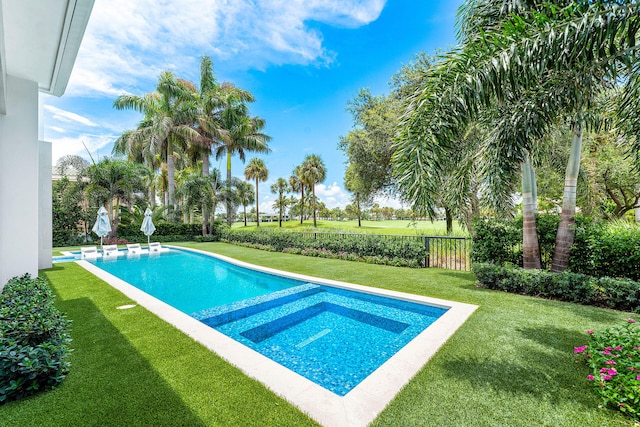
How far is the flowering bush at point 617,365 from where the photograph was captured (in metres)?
2.40

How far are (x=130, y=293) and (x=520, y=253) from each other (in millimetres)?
10185

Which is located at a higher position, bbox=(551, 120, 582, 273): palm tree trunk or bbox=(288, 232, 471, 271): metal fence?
bbox=(551, 120, 582, 273): palm tree trunk

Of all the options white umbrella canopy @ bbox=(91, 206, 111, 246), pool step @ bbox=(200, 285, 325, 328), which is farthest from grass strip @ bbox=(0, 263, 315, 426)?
white umbrella canopy @ bbox=(91, 206, 111, 246)

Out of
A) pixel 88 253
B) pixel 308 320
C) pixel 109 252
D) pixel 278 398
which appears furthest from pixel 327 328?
pixel 109 252

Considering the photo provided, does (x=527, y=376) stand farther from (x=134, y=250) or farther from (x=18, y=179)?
(x=134, y=250)

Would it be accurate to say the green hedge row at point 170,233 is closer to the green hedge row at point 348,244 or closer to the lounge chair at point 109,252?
the lounge chair at point 109,252

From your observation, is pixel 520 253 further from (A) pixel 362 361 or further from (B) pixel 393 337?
(A) pixel 362 361

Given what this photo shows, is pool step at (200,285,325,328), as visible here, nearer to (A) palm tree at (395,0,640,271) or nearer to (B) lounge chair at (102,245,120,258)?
(A) palm tree at (395,0,640,271)

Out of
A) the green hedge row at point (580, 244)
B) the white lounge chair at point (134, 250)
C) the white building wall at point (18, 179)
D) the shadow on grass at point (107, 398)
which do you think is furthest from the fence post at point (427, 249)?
the white lounge chair at point (134, 250)

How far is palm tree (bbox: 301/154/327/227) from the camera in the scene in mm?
35594

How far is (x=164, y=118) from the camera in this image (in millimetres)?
20375

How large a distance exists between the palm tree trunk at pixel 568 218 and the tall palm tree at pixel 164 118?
21694 mm

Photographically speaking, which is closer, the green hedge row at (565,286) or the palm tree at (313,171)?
the green hedge row at (565,286)

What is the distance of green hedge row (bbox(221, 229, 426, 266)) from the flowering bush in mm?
6315
